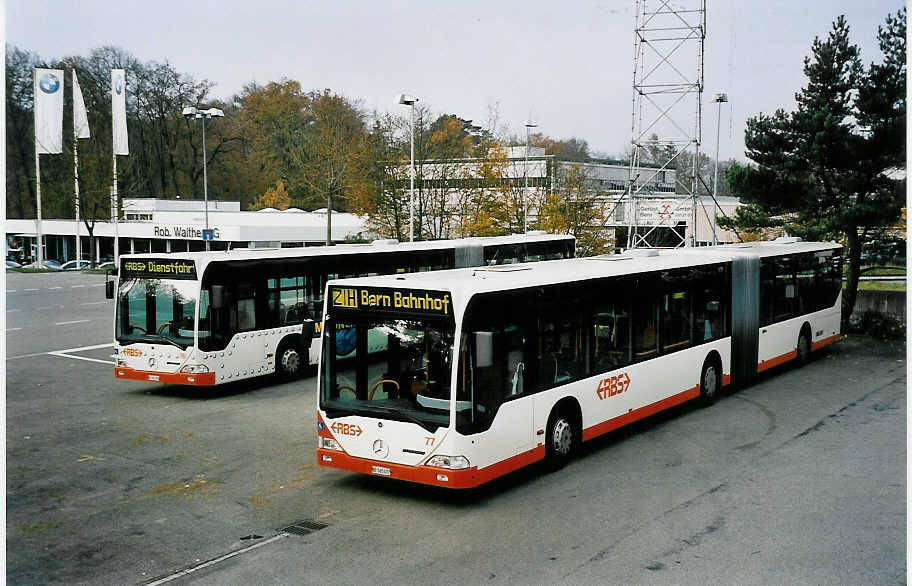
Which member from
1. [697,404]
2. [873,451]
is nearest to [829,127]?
[697,404]

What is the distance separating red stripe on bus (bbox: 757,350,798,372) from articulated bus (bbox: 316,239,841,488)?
11.7 ft

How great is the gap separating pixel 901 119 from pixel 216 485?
19911mm

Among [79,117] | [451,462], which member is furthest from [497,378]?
[79,117]

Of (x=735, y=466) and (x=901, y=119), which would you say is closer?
(x=735, y=466)

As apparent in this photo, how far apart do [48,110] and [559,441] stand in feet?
96.5

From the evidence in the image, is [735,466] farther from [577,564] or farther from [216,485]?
[216,485]

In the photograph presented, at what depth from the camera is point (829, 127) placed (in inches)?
950

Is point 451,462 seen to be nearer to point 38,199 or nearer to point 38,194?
point 38,199

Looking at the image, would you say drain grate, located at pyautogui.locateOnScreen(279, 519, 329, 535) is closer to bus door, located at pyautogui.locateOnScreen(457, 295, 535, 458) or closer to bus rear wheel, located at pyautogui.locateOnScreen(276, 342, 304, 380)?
bus door, located at pyautogui.locateOnScreen(457, 295, 535, 458)

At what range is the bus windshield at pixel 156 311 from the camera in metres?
16.6

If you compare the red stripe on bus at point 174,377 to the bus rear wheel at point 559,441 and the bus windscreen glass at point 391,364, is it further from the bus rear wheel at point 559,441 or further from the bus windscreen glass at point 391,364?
the bus rear wheel at point 559,441

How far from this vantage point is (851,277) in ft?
87.7

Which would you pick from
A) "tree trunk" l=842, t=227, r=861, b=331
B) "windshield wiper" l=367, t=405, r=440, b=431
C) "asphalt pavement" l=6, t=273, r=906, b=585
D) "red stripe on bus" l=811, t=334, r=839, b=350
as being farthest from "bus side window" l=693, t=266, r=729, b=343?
"tree trunk" l=842, t=227, r=861, b=331

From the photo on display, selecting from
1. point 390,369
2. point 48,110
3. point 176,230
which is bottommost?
point 390,369
